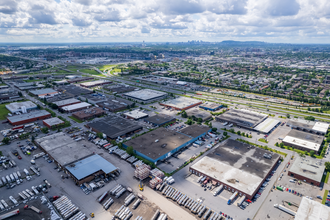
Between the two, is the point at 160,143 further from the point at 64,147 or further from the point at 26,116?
the point at 26,116

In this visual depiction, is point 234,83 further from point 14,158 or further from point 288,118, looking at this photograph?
point 14,158

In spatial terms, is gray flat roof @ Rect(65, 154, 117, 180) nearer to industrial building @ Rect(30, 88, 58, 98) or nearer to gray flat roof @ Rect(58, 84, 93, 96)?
gray flat roof @ Rect(58, 84, 93, 96)

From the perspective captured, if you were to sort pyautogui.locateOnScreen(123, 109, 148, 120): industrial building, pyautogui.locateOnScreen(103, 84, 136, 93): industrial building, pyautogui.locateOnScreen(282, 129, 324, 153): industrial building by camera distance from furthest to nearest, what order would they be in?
1. pyautogui.locateOnScreen(103, 84, 136, 93): industrial building
2. pyautogui.locateOnScreen(123, 109, 148, 120): industrial building
3. pyautogui.locateOnScreen(282, 129, 324, 153): industrial building

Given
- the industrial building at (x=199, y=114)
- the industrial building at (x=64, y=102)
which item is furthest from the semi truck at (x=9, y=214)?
the industrial building at (x=64, y=102)

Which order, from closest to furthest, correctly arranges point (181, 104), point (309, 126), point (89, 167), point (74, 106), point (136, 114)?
point (89, 167)
point (309, 126)
point (136, 114)
point (74, 106)
point (181, 104)

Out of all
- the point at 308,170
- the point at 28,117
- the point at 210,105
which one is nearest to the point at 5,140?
the point at 28,117

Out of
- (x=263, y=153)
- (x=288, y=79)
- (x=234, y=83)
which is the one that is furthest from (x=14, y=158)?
(x=288, y=79)

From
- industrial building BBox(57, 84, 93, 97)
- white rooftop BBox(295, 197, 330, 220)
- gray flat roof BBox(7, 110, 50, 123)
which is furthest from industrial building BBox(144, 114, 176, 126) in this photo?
industrial building BBox(57, 84, 93, 97)
